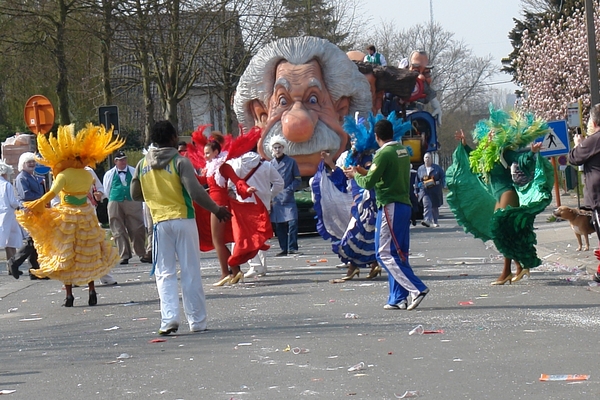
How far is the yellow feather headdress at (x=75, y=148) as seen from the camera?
42.1ft

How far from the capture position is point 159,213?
10.2 metres

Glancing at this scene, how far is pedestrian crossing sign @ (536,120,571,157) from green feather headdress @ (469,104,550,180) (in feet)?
29.5

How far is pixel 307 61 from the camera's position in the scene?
1087 inches

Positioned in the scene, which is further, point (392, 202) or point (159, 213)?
point (392, 202)

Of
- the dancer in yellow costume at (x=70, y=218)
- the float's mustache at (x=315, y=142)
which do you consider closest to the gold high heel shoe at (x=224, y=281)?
the dancer in yellow costume at (x=70, y=218)

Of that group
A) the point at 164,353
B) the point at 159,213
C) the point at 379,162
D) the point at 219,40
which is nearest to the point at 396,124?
the point at 379,162

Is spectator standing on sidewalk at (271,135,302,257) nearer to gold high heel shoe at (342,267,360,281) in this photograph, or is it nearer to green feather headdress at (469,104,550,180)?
gold high heel shoe at (342,267,360,281)

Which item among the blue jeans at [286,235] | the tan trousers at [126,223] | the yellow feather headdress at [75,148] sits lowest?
the blue jeans at [286,235]

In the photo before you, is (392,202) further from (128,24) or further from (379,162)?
(128,24)

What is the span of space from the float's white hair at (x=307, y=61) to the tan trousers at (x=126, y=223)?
949 centimetres

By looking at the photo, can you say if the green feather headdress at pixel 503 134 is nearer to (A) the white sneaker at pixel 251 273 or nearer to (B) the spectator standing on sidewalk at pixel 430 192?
(A) the white sneaker at pixel 251 273

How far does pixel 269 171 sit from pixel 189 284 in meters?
5.03

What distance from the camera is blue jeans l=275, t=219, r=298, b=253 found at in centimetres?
1925

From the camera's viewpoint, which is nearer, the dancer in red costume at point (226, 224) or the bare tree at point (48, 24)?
the dancer in red costume at point (226, 224)
